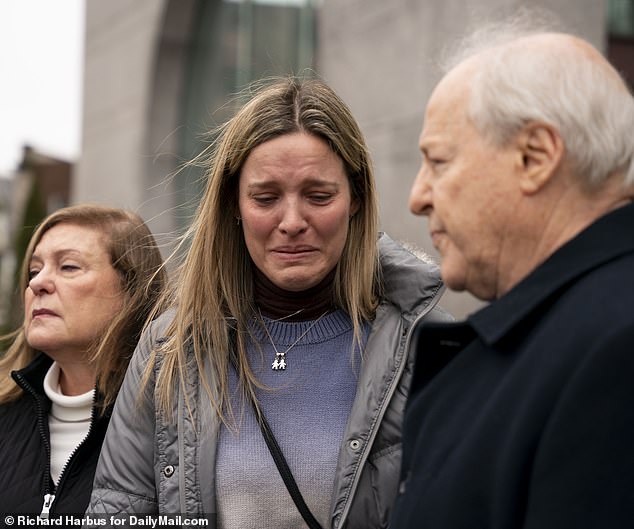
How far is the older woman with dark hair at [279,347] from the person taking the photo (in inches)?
91.4

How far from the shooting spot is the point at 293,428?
2.42 m

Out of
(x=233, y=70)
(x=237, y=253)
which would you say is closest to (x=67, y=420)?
(x=237, y=253)

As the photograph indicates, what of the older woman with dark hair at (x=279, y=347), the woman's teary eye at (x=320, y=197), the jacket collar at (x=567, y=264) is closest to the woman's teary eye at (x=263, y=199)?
the older woman with dark hair at (x=279, y=347)

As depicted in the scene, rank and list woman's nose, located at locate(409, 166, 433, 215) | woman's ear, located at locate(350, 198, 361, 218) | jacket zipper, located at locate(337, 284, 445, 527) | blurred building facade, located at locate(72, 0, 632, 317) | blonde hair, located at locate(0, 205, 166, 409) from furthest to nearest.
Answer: blurred building facade, located at locate(72, 0, 632, 317) < blonde hair, located at locate(0, 205, 166, 409) < woman's ear, located at locate(350, 198, 361, 218) < jacket zipper, located at locate(337, 284, 445, 527) < woman's nose, located at locate(409, 166, 433, 215)

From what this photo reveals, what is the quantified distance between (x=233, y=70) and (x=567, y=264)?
11657 millimetres

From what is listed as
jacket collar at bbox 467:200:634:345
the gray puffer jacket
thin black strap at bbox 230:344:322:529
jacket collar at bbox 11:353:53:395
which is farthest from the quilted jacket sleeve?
jacket collar at bbox 467:200:634:345

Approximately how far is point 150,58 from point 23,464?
474 inches

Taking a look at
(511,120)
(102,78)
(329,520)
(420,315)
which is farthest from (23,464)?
(102,78)

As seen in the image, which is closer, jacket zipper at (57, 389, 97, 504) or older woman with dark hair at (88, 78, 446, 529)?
older woman with dark hair at (88, 78, 446, 529)

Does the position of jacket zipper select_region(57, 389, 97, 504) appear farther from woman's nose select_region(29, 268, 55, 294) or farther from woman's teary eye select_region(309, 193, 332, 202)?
woman's teary eye select_region(309, 193, 332, 202)

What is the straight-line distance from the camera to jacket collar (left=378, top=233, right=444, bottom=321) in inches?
97.1

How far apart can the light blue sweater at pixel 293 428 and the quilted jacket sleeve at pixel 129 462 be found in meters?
0.22

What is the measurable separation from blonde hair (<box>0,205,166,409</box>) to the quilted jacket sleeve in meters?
0.48

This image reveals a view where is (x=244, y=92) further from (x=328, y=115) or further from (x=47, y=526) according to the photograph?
(x=47, y=526)
